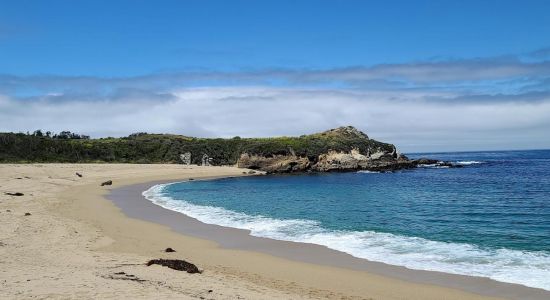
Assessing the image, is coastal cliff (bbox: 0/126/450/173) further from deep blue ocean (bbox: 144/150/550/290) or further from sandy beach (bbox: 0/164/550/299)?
sandy beach (bbox: 0/164/550/299)

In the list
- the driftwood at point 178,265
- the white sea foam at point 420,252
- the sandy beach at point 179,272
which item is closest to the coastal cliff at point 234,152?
the sandy beach at point 179,272

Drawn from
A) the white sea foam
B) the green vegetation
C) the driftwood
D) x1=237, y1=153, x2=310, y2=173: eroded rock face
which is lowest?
the white sea foam

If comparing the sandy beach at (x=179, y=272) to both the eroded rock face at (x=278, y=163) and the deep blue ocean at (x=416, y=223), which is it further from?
the eroded rock face at (x=278, y=163)

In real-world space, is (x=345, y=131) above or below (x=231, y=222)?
above

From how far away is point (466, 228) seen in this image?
22.8 meters

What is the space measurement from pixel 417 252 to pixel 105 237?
1284 cm

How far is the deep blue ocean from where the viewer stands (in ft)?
53.3

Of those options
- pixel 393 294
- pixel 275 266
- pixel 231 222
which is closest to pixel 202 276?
pixel 275 266

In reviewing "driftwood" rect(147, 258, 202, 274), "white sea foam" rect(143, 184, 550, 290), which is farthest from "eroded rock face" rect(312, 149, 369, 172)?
"driftwood" rect(147, 258, 202, 274)

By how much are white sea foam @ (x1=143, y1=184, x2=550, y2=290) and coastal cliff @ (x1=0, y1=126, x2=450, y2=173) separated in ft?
197

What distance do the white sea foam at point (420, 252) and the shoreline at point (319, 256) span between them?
0.54m

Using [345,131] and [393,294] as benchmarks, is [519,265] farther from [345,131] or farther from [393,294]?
[345,131]

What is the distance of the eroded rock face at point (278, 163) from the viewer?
84.4m

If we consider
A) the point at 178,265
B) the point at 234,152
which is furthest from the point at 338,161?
the point at 178,265
